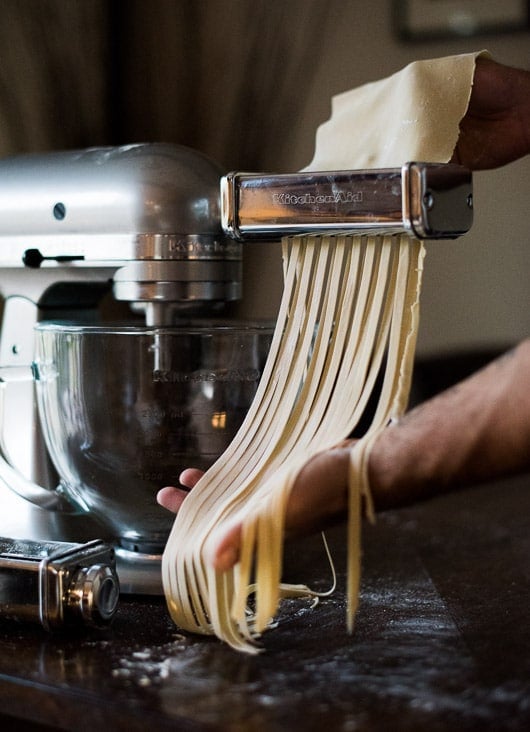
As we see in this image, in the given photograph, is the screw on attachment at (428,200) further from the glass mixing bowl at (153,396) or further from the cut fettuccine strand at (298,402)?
the glass mixing bowl at (153,396)

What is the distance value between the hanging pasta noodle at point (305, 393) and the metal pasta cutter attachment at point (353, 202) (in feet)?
0.10

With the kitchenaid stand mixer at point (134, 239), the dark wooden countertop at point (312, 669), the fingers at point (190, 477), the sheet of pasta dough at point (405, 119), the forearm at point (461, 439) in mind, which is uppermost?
the sheet of pasta dough at point (405, 119)

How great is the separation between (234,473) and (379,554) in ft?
0.94

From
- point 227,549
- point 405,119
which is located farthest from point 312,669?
point 405,119

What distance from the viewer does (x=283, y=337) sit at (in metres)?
0.69

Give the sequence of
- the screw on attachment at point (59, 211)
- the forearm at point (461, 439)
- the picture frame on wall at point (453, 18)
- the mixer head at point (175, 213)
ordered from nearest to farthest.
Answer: the forearm at point (461, 439), the mixer head at point (175, 213), the screw on attachment at point (59, 211), the picture frame on wall at point (453, 18)

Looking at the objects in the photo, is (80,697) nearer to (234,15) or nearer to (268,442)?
(268,442)

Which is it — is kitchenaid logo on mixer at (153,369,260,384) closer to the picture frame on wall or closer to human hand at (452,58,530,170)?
human hand at (452,58,530,170)

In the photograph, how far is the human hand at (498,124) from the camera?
815mm

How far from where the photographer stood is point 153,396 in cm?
72

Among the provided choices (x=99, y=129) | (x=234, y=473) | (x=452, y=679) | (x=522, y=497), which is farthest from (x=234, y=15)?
(x=452, y=679)

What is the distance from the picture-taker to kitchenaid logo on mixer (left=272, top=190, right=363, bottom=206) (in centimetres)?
63

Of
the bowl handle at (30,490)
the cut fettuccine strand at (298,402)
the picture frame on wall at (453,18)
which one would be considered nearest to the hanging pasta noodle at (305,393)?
the cut fettuccine strand at (298,402)

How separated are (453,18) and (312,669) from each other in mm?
857
